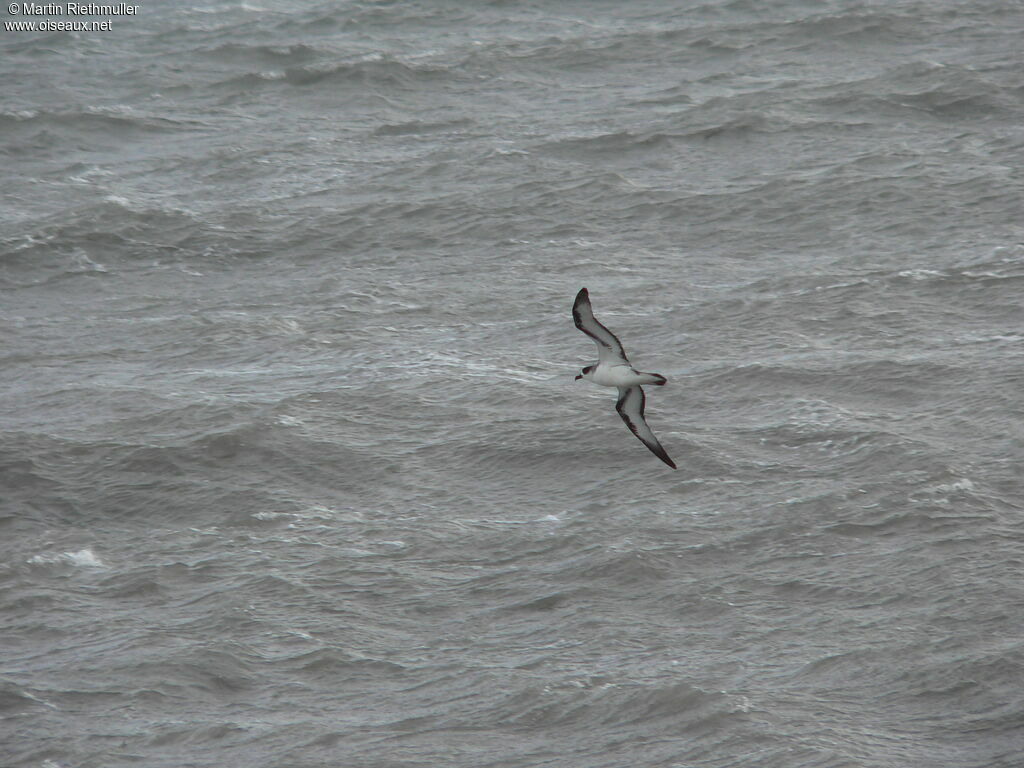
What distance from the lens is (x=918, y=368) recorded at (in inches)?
1029

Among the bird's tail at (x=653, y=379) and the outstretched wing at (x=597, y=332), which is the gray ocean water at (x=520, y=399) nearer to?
the bird's tail at (x=653, y=379)

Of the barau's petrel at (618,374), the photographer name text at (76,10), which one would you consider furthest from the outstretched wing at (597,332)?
the photographer name text at (76,10)

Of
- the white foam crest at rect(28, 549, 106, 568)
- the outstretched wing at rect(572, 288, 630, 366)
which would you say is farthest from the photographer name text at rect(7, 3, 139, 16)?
the outstretched wing at rect(572, 288, 630, 366)

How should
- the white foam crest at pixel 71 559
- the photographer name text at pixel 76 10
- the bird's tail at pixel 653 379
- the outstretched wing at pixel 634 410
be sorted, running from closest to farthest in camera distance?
the bird's tail at pixel 653 379 → the outstretched wing at pixel 634 410 → the white foam crest at pixel 71 559 → the photographer name text at pixel 76 10

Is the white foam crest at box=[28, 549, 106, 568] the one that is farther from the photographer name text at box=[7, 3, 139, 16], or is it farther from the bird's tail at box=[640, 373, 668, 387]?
the photographer name text at box=[7, 3, 139, 16]

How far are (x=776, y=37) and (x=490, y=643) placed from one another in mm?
25785

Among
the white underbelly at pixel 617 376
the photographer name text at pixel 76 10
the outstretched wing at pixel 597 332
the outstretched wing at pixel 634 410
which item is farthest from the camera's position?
the photographer name text at pixel 76 10

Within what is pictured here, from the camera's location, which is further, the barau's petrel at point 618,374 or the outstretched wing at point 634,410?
the outstretched wing at point 634,410

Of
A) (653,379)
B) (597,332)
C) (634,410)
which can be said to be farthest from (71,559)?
(653,379)

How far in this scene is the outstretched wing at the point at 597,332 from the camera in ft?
54.6

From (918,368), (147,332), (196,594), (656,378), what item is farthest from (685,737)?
(147,332)

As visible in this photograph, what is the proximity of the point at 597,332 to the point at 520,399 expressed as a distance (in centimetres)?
912

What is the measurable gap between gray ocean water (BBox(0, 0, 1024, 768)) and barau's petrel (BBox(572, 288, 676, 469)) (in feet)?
10.5

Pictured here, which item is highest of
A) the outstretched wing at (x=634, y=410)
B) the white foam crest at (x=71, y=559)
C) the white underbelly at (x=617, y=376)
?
the white underbelly at (x=617, y=376)
